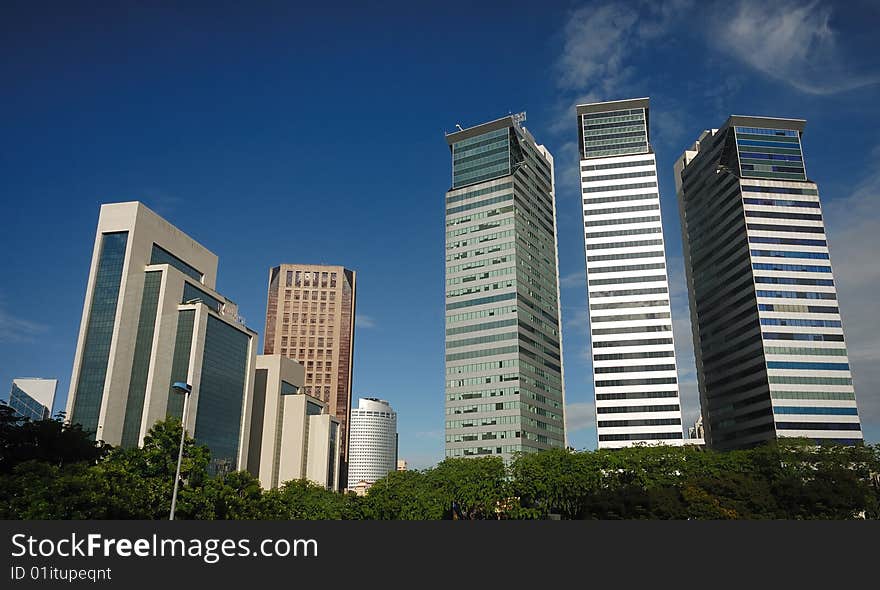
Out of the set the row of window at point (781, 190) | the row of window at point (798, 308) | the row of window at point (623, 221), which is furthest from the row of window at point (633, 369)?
the row of window at point (781, 190)

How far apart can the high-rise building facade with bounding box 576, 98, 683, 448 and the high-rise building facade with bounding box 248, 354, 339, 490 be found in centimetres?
7536

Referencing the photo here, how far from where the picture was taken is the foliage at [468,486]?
4931cm

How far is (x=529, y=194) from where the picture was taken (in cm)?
18475

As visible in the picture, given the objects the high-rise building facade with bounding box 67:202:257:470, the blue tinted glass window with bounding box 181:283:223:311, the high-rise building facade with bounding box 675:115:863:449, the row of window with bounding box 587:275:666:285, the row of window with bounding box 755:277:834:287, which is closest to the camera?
the high-rise building facade with bounding box 67:202:257:470

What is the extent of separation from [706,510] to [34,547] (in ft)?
244

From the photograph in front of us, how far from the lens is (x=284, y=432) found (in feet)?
524

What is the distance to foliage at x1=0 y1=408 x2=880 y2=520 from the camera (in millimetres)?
49312

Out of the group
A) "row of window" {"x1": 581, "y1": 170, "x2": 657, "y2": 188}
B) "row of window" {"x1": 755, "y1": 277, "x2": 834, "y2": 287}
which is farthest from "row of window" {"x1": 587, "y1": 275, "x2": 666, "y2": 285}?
"row of window" {"x1": 581, "y1": 170, "x2": 657, "y2": 188}

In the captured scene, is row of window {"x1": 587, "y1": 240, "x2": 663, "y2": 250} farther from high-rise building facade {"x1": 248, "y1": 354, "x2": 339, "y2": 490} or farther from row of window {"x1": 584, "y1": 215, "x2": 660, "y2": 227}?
high-rise building facade {"x1": 248, "y1": 354, "x2": 339, "y2": 490}

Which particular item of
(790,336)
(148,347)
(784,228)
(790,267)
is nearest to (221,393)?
(148,347)

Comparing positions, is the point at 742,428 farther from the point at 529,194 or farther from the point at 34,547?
the point at 34,547

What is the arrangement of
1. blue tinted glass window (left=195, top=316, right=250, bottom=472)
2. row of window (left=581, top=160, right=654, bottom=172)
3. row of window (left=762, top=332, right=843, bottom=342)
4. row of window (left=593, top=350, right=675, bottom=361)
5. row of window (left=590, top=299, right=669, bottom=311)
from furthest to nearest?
row of window (left=581, top=160, right=654, bottom=172) < row of window (left=590, top=299, right=669, bottom=311) < row of window (left=593, top=350, right=675, bottom=361) < row of window (left=762, top=332, right=843, bottom=342) < blue tinted glass window (left=195, top=316, right=250, bottom=472)

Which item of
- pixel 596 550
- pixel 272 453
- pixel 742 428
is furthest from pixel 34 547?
pixel 742 428

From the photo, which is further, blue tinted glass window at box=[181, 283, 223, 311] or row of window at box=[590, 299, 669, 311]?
row of window at box=[590, 299, 669, 311]
